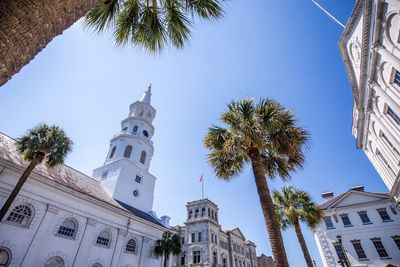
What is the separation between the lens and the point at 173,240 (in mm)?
25188

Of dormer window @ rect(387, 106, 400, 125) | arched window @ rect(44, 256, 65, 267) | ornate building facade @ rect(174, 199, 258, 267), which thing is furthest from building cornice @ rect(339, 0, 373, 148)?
ornate building facade @ rect(174, 199, 258, 267)

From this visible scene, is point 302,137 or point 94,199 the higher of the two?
point 94,199

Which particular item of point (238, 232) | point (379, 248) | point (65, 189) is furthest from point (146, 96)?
point (238, 232)

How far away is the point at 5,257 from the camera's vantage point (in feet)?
45.8

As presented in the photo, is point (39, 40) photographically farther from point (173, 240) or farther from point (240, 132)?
point (173, 240)

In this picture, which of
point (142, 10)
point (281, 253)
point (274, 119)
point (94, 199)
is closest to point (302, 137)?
point (274, 119)

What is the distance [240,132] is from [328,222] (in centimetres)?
2825

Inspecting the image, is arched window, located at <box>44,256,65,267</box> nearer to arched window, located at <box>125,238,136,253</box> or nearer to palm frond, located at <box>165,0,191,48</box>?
arched window, located at <box>125,238,136,253</box>

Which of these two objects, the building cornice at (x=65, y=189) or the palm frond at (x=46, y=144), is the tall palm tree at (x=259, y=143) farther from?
the building cornice at (x=65, y=189)

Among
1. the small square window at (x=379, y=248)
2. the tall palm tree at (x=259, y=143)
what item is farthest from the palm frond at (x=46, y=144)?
the small square window at (x=379, y=248)

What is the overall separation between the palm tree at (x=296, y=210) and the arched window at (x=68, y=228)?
61.9 feet

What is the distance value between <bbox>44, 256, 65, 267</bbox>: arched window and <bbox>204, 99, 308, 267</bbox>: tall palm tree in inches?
636

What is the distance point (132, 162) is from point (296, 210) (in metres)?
23.0

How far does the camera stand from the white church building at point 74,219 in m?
14.9
